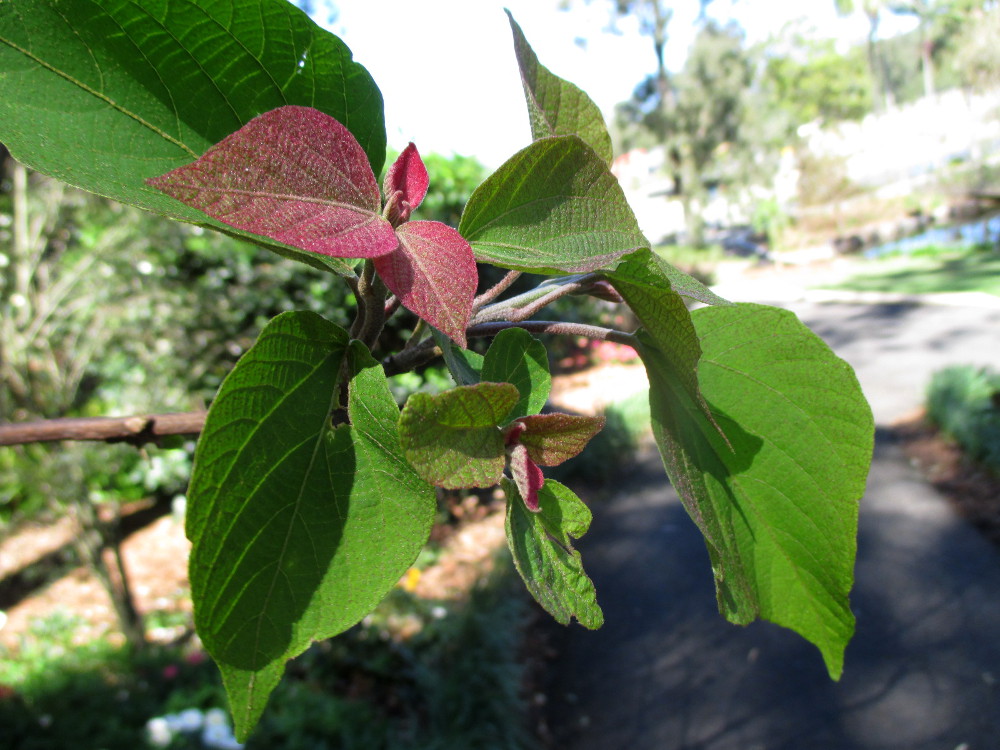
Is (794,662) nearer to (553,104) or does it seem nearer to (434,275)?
(553,104)

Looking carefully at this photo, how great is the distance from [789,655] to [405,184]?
13.5 feet

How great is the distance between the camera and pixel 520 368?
367mm

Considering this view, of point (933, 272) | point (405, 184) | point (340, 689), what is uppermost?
point (405, 184)

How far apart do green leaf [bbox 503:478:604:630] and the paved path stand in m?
3.48

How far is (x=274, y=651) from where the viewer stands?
13.1 inches

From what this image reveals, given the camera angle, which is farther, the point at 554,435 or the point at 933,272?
the point at 933,272

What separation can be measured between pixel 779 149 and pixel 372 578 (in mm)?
31279

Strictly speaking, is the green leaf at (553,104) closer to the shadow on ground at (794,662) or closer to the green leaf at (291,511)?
the green leaf at (291,511)

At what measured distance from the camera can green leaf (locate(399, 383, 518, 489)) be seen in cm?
28

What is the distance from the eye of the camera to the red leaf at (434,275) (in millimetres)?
280

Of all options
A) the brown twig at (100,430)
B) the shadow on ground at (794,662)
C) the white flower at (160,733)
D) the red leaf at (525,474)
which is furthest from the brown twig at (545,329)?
the shadow on ground at (794,662)

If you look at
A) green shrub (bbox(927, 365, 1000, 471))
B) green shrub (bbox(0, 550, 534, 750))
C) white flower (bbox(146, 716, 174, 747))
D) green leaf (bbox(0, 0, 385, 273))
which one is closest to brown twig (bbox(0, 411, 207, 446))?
green leaf (bbox(0, 0, 385, 273))

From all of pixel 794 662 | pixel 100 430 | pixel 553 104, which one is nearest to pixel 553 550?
pixel 553 104

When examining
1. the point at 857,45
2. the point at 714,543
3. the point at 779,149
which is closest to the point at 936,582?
the point at 714,543
